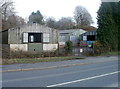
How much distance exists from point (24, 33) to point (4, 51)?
10.8 metres

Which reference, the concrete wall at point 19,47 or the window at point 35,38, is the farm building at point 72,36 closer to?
the window at point 35,38

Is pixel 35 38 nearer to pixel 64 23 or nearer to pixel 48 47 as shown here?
pixel 48 47

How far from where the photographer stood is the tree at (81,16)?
85.9 metres

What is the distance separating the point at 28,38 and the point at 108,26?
14897mm

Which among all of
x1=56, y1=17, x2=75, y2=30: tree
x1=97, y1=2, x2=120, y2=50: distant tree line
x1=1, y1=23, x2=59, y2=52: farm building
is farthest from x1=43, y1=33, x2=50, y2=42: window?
x1=56, y1=17, x2=75, y2=30: tree

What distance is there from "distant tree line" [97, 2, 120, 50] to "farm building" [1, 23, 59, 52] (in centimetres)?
867

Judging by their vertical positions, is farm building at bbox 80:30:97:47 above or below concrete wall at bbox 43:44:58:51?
above

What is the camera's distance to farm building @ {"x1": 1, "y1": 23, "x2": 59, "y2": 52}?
29.9 m

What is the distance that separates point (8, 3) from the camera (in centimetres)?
5147

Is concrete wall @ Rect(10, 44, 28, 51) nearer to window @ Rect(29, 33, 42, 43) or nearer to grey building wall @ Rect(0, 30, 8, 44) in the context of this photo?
grey building wall @ Rect(0, 30, 8, 44)

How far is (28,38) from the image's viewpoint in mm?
31625

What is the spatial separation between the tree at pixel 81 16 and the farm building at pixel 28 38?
54725 mm

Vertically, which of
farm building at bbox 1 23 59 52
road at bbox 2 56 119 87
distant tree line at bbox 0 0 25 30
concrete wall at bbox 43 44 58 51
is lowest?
road at bbox 2 56 119 87

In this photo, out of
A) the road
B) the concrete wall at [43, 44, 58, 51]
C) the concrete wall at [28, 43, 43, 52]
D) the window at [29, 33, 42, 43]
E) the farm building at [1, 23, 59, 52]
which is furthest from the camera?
the window at [29, 33, 42, 43]
